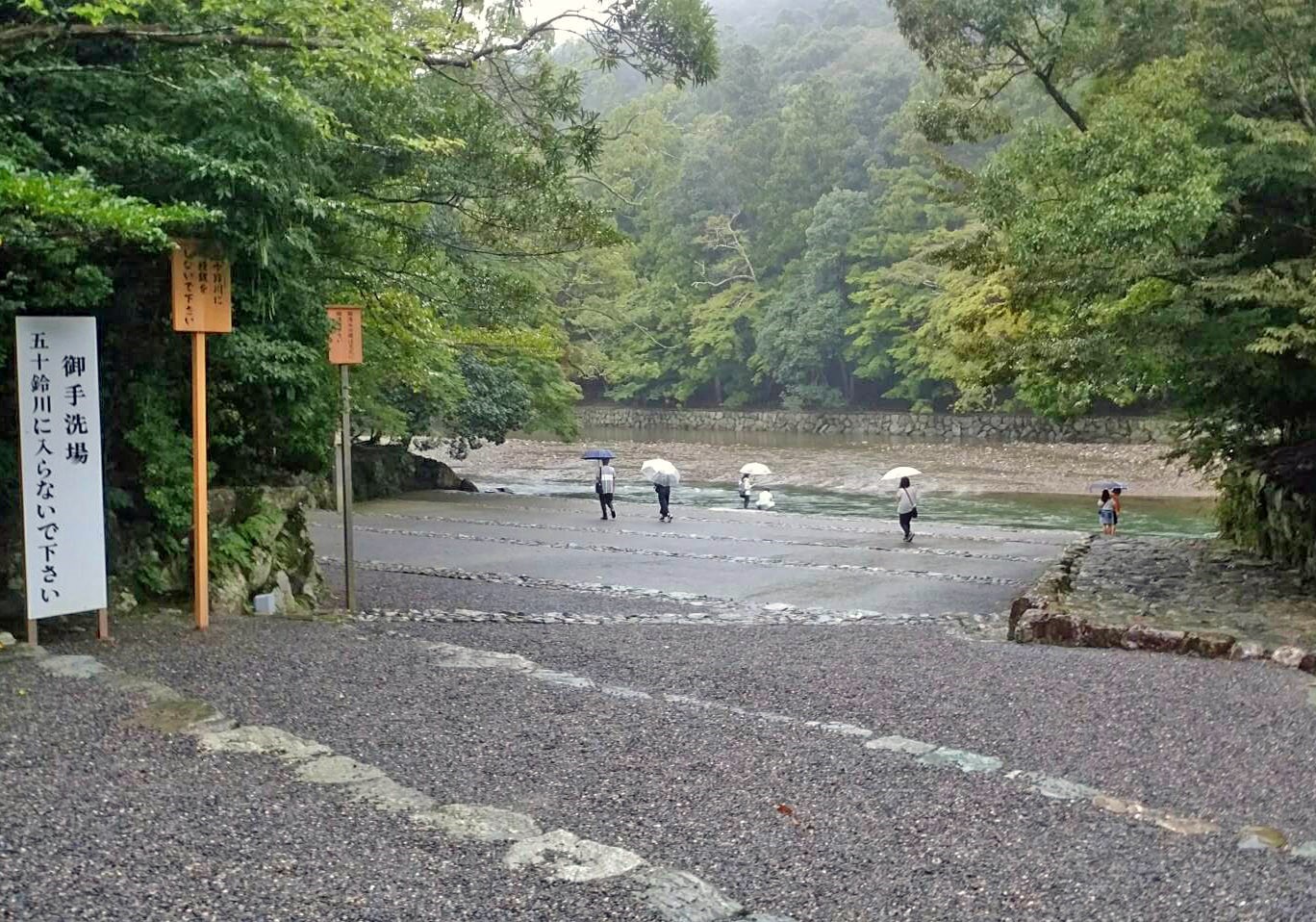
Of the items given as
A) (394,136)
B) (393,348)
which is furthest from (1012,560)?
(394,136)

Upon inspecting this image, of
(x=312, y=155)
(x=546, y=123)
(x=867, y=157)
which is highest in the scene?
(x=867, y=157)

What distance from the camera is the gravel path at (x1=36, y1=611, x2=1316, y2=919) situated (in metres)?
3.58

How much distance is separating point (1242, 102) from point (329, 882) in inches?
359

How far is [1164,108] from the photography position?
8867 mm

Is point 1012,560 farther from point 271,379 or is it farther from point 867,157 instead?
point 867,157

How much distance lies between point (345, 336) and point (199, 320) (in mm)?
1536

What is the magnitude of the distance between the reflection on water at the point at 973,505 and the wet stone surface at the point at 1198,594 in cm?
835

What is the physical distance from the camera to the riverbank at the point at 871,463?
29.0m

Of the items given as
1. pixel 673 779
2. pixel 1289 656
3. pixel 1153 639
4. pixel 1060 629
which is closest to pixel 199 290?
pixel 673 779

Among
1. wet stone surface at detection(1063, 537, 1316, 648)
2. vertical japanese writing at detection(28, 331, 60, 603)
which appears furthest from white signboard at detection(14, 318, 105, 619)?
wet stone surface at detection(1063, 537, 1316, 648)

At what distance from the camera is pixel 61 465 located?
6559mm

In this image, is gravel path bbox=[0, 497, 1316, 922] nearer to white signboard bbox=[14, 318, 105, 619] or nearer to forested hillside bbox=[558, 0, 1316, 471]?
white signboard bbox=[14, 318, 105, 619]

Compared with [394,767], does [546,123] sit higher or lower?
higher

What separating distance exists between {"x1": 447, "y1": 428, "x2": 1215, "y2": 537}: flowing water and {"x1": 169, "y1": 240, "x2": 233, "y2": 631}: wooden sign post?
14.9 m
